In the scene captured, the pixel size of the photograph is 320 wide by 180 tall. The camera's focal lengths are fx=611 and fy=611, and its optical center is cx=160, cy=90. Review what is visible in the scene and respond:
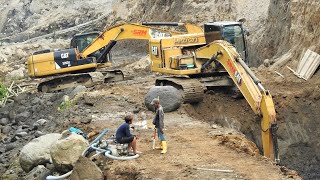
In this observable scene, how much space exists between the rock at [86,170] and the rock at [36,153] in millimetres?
1929

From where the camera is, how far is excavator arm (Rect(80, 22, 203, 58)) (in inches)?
913

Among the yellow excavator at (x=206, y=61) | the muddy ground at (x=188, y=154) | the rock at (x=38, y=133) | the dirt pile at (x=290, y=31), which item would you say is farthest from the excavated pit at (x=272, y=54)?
the rock at (x=38, y=133)

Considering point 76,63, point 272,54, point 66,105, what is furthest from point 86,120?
point 272,54

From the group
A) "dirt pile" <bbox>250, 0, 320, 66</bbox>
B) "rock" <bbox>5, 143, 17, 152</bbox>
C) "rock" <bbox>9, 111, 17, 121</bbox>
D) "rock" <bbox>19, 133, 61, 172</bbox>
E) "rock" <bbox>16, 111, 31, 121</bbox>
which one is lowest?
"rock" <bbox>9, 111, 17, 121</bbox>

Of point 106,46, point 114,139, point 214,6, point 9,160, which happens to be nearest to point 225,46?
point 114,139

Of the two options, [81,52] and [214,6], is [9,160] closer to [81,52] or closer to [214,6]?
[81,52]

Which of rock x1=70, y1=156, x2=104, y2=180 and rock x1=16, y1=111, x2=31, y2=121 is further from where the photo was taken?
rock x1=16, y1=111, x2=31, y2=121

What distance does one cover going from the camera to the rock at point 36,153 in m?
13.2

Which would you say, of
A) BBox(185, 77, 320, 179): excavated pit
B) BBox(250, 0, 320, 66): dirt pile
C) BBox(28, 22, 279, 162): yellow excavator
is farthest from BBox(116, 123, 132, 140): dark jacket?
BBox(250, 0, 320, 66): dirt pile

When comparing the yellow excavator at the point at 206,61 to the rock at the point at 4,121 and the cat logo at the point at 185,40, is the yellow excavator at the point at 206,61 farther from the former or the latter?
the rock at the point at 4,121

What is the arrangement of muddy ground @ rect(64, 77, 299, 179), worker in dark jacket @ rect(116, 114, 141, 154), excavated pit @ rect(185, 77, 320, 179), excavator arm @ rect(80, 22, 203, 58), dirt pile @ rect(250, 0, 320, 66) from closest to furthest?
muddy ground @ rect(64, 77, 299, 179) < worker in dark jacket @ rect(116, 114, 141, 154) < excavated pit @ rect(185, 77, 320, 179) < dirt pile @ rect(250, 0, 320, 66) < excavator arm @ rect(80, 22, 203, 58)

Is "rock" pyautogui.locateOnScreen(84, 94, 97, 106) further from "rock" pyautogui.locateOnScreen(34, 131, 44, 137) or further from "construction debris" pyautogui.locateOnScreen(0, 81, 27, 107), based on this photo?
"construction debris" pyautogui.locateOnScreen(0, 81, 27, 107)

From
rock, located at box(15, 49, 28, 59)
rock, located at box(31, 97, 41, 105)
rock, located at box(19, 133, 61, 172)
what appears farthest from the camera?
rock, located at box(15, 49, 28, 59)

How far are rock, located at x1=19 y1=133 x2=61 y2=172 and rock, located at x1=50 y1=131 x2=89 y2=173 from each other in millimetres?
872
